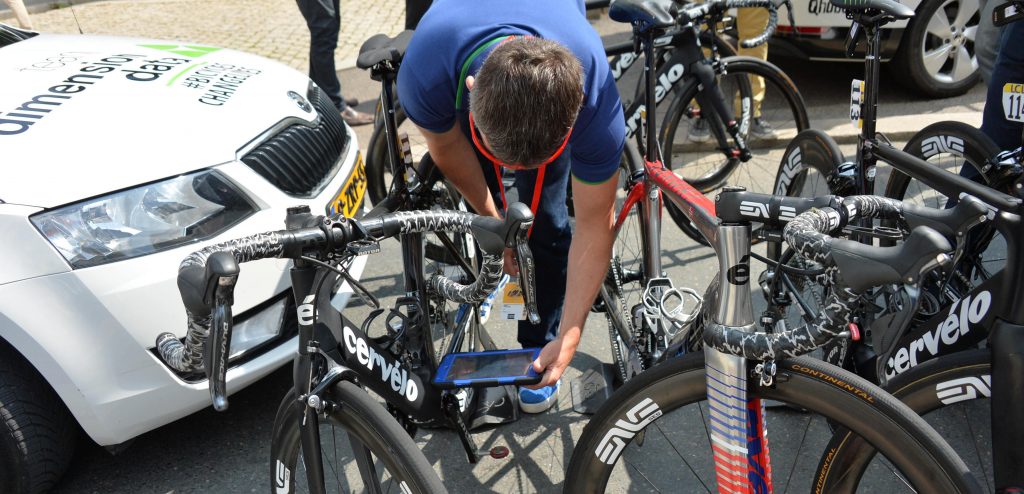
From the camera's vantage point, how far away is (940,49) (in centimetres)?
536

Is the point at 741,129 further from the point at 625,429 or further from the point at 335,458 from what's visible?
the point at 335,458

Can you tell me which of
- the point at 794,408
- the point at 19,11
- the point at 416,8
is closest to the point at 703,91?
the point at 416,8

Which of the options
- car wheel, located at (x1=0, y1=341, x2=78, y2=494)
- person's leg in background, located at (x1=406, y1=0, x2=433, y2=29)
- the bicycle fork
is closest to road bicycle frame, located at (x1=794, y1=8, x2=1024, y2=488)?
the bicycle fork

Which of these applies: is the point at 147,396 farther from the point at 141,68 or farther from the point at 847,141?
the point at 847,141

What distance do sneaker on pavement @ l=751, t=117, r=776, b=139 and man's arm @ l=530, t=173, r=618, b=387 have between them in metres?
3.02

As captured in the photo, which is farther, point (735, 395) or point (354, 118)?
point (354, 118)

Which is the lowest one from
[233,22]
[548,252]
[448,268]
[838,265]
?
[233,22]

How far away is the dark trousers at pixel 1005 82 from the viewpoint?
9.53ft

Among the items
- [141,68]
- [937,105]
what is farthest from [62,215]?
[937,105]

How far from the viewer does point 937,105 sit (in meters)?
5.48

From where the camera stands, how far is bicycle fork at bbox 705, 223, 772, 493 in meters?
1.69

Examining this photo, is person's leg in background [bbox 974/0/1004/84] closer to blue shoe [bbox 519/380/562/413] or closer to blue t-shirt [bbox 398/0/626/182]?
blue t-shirt [bbox 398/0/626/182]

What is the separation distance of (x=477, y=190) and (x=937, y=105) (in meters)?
4.11

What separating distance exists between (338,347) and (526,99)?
2.35 ft
